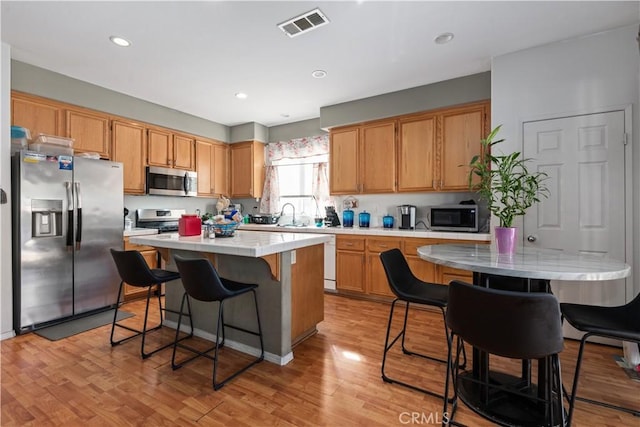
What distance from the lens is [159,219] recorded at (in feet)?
15.3


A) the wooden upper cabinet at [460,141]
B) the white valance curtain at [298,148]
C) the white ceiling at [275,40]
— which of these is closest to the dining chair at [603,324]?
the wooden upper cabinet at [460,141]

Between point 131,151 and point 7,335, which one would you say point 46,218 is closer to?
point 7,335

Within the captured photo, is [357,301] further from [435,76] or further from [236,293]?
[435,76]

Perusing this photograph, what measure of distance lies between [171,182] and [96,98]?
54.5 inches

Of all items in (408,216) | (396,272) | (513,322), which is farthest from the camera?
(408,216)

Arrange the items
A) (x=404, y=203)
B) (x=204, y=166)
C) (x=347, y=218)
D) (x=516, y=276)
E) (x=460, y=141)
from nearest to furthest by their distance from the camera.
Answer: (x=516, y=276), (x=460, y=141), (x=404, y=203), (x=347, y=218), (x=204, y=166)

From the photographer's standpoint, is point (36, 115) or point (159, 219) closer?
point (36, 115)

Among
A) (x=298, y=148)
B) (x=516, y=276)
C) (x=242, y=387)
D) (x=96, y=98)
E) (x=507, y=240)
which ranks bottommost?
(x=242, y=387)

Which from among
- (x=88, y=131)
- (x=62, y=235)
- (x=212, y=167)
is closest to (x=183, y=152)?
(x=212, y=167)

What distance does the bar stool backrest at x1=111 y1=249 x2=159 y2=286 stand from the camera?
7.66ft

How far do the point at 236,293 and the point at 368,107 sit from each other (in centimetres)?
323

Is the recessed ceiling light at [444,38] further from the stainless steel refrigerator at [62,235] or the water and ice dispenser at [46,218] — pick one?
the water and ice dispenser at [46,218]

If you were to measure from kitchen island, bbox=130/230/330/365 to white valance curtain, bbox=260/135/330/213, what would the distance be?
2.37m

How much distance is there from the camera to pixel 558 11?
92.2 inches
